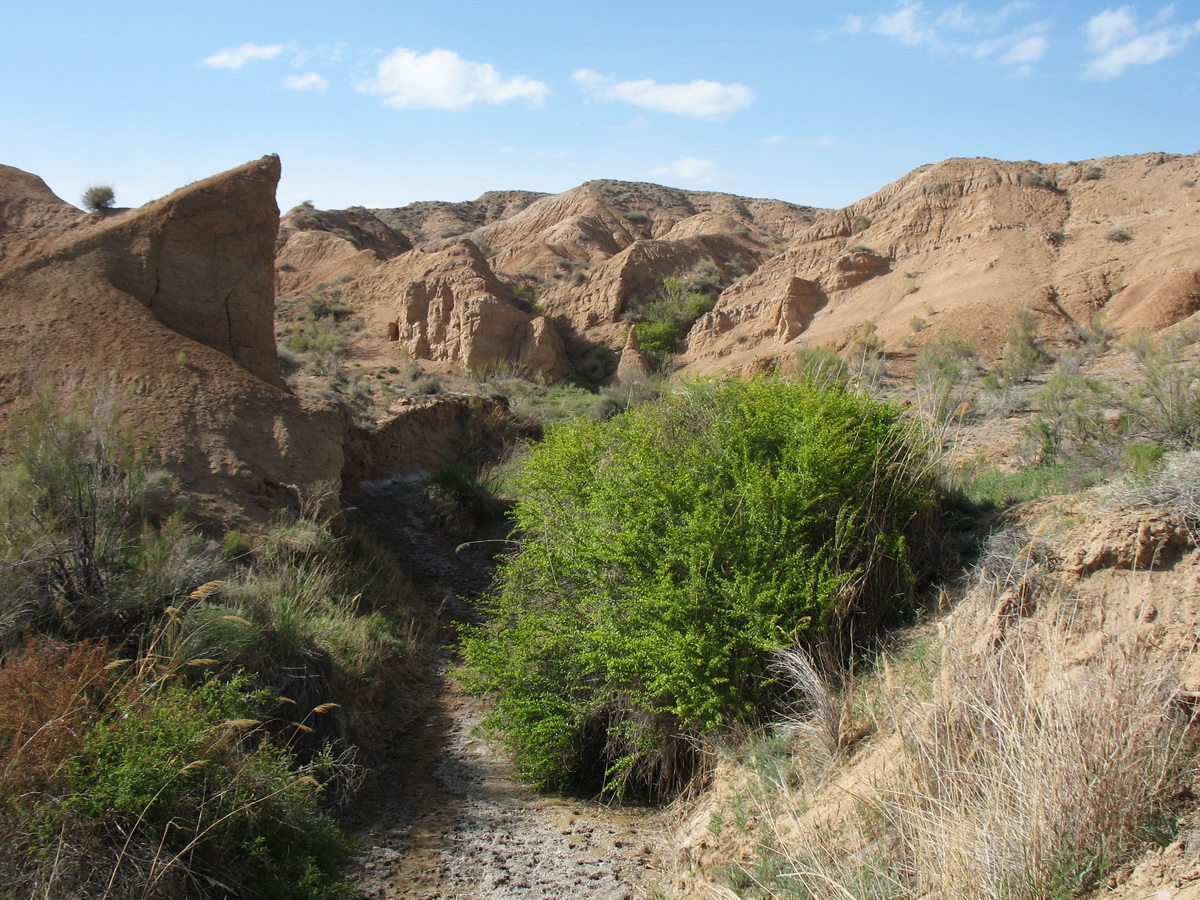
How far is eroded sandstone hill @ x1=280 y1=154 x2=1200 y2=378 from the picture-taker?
24.5 metres

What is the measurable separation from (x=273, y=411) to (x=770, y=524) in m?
8.61

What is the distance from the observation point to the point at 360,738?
8188mm

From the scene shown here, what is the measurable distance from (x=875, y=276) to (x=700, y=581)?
27899mm

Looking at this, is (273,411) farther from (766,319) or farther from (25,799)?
(766,319)

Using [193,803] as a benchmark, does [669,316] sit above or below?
above

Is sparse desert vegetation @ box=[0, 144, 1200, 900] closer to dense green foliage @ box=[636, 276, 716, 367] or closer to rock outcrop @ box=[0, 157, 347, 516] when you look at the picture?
rock outcrop @ box=[0, 157, 347, 516]

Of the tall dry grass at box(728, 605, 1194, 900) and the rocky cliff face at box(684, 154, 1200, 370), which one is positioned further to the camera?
the rocky cliff face at box(684, 154, 1200, 370)

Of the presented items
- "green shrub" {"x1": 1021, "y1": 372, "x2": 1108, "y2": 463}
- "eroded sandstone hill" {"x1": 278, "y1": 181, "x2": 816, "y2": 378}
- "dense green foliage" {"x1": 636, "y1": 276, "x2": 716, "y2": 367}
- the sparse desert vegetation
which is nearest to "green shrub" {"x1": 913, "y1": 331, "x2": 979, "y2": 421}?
the sparse desert vegetation

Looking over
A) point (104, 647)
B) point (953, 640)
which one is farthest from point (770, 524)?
point (104, 647)

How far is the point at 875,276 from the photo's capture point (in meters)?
31.5

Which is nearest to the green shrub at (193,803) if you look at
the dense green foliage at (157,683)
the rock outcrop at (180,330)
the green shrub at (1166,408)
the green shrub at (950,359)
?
the dense green foliage at (157,683)

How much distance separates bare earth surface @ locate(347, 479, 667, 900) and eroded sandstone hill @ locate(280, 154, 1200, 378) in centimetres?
2028

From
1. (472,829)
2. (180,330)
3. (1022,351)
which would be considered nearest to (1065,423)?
(472,829)

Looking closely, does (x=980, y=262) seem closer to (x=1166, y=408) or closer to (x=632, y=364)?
(x=632, y=364)
